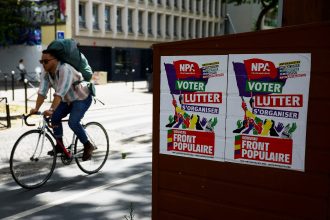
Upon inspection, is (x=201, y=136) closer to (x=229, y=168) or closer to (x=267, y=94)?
(x=229, y=168)

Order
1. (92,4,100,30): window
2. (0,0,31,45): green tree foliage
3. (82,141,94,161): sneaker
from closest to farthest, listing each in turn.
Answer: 1. (82,141,94,161): sneaker
2. (0,0,31,45): green tree foliage
3. (92,4,100,30): window

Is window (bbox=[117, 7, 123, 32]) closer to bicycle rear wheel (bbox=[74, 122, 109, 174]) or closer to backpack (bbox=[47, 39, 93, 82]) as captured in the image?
bicycle rear wheel (bbox=[74, 122, 109, 174])

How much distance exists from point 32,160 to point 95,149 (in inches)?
34.6

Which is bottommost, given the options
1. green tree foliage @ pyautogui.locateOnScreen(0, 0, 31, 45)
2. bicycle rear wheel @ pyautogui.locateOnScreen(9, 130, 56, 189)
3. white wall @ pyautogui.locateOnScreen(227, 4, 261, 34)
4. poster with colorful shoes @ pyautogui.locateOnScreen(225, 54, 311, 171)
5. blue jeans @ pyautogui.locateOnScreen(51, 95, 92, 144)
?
bicycle rear wheel @ pyautogui.locateOnScreen(9, 130, 56, 189)

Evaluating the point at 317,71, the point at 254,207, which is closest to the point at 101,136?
the point at 254,207

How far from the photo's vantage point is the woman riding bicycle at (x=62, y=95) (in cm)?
561

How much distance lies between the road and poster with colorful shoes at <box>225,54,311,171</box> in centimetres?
197

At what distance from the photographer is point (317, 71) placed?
2689 mm

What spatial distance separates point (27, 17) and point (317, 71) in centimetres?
3694

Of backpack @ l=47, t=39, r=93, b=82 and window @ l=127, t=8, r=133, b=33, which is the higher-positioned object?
window @ l=127, t=8, r=133, b=33

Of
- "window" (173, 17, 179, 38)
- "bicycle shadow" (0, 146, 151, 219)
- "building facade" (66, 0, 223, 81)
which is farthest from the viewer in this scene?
"window" (173, 17, 179, 38)

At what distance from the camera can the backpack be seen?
18.6 ft

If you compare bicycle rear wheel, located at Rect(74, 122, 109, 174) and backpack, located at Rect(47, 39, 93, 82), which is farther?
bicycle rear wheel, located at Rect(74, 122, 109, 174)

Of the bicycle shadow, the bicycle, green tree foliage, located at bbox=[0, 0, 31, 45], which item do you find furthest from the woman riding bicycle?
green tree foliage, located at bbox=[0, 0, 31, 45]
